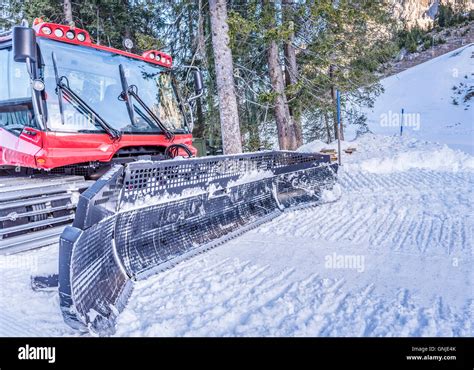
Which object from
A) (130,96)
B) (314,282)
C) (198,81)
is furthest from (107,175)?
(198,81)

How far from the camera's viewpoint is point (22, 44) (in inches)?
122

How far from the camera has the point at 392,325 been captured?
1890mm

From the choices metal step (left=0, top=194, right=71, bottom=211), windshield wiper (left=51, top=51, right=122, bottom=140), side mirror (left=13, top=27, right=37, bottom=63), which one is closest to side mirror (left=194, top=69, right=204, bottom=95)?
windshield wiper (left=51, top=51, right=122, bottom=140)

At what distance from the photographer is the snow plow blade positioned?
6.40 feet

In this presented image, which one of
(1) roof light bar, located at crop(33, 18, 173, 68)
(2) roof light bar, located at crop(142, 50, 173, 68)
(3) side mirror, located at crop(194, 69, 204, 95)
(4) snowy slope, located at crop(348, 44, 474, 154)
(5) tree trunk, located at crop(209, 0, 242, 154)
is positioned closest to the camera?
(1) roof light bar, located at crop(33, 18, 173, 68)

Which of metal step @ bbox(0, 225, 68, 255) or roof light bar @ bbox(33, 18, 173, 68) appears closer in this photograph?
metal step @ bbox(0, 225, 68, 255)

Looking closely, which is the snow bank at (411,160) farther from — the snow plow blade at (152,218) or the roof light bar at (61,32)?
the roof light bar at (61,32)

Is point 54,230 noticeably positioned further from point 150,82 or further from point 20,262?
point 150,82

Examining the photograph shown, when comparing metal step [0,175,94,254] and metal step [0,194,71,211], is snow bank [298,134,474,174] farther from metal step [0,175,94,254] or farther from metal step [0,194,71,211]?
metal step [0,194,71,211]

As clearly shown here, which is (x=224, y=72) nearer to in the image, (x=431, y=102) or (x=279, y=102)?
(x=279, y=102)

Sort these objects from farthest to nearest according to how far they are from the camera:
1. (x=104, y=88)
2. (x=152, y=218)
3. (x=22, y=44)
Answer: (x=104, y=88) < (x=22, y=44) < (x=152, y=218)

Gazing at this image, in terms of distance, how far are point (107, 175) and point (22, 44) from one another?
1765mm

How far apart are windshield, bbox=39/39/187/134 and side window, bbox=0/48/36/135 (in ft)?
0.91

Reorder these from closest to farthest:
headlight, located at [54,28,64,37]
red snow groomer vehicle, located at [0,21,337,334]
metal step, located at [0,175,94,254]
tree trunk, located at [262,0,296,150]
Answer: red snow groomer vehicle, located at [0,21,337,334] < metal step, located at [0,175,94,254] < headlight, located at [54,28,64,37] < tree trunk, located at [262,0,296,150]
